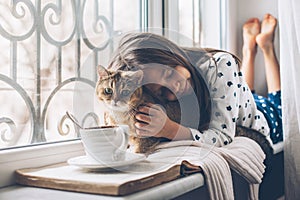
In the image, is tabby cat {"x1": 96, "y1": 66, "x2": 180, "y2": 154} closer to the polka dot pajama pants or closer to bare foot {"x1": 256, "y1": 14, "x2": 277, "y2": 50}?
the polka dot pajama pants

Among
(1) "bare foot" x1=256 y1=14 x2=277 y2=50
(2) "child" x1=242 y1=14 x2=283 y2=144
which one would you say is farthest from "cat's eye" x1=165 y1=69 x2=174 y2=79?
(1) "bare foot" x1=256 y1=14 x2=277 y2=50

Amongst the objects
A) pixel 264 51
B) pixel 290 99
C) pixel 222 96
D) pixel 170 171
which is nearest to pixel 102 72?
pixel 170 171

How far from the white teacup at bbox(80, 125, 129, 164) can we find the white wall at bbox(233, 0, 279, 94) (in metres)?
1.25

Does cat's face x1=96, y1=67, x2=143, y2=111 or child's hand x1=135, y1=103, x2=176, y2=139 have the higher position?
cat's face x1=96, y1=67, x2=143, y2=111

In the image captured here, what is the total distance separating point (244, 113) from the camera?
1321mm

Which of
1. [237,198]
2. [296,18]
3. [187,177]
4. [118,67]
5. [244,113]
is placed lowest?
[237,198]

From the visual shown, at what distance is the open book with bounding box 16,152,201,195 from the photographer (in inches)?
29.1

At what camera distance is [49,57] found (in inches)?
40.4

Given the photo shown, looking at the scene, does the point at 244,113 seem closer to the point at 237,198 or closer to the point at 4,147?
the point at 237,198

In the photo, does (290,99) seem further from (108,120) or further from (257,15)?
(108,120)

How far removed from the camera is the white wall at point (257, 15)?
6.45ft

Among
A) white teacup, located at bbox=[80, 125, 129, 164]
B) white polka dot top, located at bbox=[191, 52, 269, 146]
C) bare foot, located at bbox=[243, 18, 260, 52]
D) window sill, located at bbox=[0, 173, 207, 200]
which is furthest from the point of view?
bare foot, located at bbox=[243, 18, 260, 52]

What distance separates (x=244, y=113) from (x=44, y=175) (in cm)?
70

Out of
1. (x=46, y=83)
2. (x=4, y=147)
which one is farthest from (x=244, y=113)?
(x=4, y=147)
